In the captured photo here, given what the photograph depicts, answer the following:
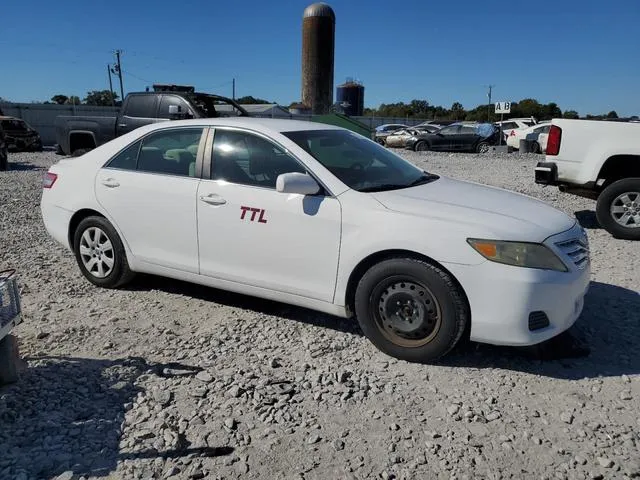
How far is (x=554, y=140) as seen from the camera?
7609mm

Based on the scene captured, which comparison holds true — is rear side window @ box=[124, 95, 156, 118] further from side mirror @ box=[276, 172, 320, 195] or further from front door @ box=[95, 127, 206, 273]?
side mirror @ box=[276, 172, 320, 195]

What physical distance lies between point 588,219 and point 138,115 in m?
8.61

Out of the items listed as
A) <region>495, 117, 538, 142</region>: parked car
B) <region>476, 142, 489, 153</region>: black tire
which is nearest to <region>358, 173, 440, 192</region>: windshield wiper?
<region>476, 142, 489, 153</region>: black tire

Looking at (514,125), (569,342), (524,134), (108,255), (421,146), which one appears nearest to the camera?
(569,342)

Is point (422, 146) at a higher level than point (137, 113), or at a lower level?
lower

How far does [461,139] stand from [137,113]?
53.7 feet

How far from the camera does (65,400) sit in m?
3.19

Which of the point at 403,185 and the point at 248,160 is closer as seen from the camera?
the point at 403,185

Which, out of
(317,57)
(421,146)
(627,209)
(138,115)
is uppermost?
(317,57)

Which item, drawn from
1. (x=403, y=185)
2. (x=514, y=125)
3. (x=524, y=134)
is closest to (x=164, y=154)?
(x=403, y=185)

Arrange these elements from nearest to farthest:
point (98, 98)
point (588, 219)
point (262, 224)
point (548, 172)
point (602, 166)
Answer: point (262, 224) → point (602, 166) → point (548, 172) → point (588, 219) → point (98, 98)

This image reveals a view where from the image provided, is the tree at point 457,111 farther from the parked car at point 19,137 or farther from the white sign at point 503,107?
the parked car at point 19,137

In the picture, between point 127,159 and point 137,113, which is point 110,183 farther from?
point 137,113

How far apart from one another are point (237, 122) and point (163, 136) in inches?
28.6
